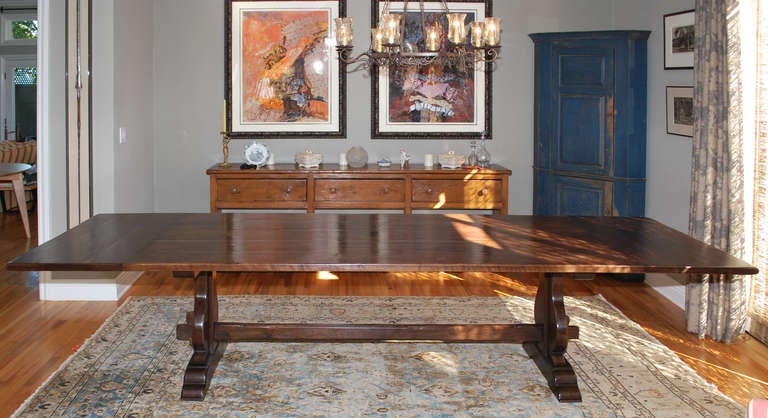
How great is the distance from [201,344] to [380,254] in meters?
1.04

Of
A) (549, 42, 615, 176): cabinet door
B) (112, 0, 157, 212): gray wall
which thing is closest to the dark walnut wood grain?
(112, 0, 157, 212): gray wall

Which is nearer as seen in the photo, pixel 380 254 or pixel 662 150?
pixel 380 254

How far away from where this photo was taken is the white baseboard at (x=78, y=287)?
5.55 meters

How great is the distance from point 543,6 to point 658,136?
1.50 m

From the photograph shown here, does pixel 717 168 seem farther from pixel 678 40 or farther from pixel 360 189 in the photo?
pixel 360 189

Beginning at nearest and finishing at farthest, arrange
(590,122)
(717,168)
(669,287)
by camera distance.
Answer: (717,168) < (669,287) < (590,122)

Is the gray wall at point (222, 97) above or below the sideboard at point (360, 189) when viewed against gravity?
above

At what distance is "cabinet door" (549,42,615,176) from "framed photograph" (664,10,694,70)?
1.56 feet

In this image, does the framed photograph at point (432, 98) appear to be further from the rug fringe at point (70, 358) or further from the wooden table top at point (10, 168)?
the wooden table top at point (10, 168)

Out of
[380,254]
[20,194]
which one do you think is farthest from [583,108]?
[20,194]

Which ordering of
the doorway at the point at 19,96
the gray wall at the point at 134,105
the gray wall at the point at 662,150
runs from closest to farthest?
the gray wall at the point at 662,150
the gray wall at the point at 134,105
the doorway at the point at 19,96

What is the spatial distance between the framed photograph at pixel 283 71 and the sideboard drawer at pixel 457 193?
2.92 ft

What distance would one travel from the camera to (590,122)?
6.33 metres

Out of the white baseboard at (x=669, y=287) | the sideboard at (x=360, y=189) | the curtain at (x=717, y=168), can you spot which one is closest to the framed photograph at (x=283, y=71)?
the sideboard at (x=360, y=189)
